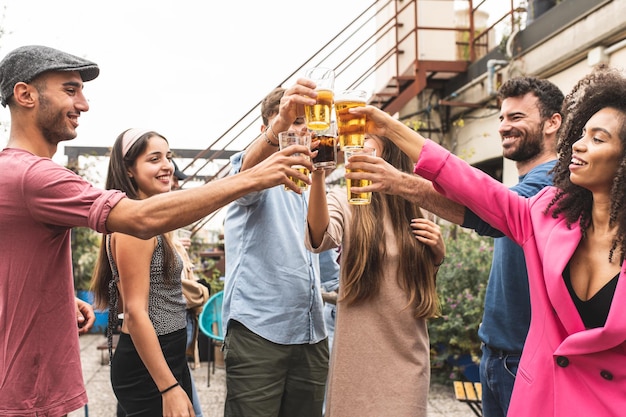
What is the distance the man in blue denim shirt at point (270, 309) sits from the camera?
2.51 meters

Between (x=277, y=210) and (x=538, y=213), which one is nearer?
(x=538, y=213)

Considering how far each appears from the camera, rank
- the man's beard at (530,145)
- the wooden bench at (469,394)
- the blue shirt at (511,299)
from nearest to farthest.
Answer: the blue shirt at (511,299) → the man's beard at (530,145) → the wooden bench at (469,394)

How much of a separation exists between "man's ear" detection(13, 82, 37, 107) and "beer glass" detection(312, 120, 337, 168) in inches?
38.9

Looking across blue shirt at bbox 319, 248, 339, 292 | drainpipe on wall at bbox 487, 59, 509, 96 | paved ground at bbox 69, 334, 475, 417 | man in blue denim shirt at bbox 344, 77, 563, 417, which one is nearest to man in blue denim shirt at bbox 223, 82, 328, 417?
man in blue denim shirt at bbox 344, 77, 563, 417

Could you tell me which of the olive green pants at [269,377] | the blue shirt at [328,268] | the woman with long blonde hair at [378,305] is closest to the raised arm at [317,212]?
the woman with long blonde hair at [378,305]

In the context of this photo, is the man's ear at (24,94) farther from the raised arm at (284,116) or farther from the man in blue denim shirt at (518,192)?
the man in blue denim shirt at (518,192)

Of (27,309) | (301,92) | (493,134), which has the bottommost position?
(27,309)

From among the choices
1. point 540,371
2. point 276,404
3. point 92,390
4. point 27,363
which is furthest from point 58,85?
point 92,390

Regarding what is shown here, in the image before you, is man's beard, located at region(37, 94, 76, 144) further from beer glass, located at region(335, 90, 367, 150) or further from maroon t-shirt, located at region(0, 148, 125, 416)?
beer glass, located at region(335, 90, 367, 150)

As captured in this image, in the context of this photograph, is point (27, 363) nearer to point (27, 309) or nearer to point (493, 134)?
point (27, 309)

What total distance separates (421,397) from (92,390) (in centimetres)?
441

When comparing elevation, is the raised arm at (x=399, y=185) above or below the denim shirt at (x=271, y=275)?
above

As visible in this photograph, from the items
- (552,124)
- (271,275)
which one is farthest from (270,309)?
(552,124)

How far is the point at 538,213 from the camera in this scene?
1.87 meters
